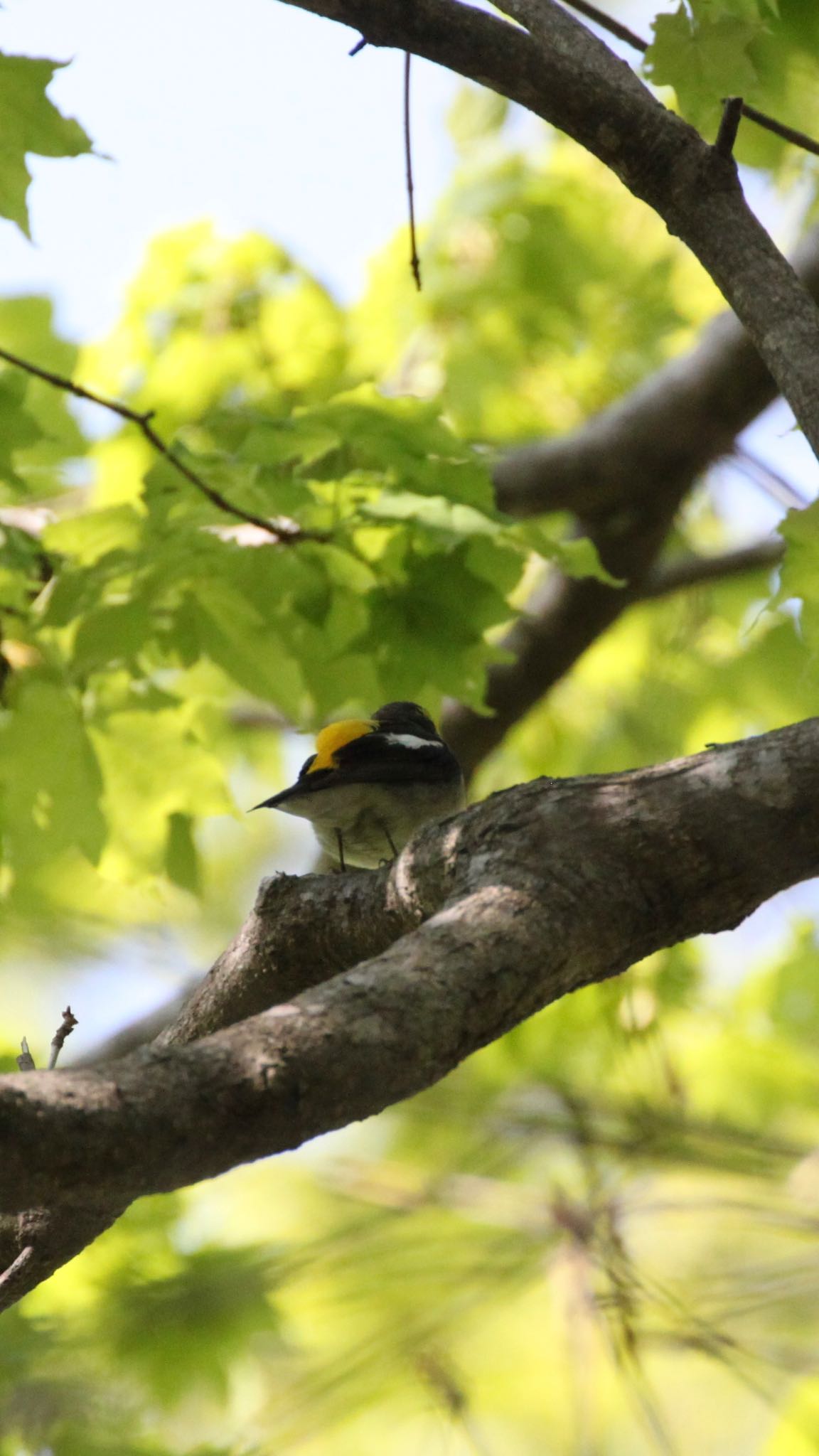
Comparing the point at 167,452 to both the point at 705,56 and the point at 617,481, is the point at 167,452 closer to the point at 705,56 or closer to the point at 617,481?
the point at 705,56

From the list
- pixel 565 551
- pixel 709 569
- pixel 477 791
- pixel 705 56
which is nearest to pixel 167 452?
pixel 565 551

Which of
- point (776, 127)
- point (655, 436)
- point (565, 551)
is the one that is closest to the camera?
point (776, 127)

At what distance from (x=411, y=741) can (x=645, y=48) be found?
2.32 metres

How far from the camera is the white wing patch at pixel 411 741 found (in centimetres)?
443

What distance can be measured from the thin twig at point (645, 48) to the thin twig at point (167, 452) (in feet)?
5.04

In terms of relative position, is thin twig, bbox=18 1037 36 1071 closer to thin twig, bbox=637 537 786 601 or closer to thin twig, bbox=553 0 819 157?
thin twig, bbox=553 0 819 157

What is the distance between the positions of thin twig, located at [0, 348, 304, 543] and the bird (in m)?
0.78

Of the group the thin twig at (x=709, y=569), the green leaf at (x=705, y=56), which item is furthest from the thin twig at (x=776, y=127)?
the thin twig at (x=709, y=569)

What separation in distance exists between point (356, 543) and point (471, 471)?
0.47m

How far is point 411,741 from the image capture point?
454 centimetres

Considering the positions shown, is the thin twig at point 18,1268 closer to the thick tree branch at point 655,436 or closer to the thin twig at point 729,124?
the thin twig at point 729,124

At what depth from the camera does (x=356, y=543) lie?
4309mm

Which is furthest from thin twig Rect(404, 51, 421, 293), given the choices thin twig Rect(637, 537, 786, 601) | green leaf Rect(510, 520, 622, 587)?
thin twig Rect(637, 537, 786, 601)

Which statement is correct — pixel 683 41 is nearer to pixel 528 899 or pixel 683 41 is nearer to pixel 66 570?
pixel 528 899
